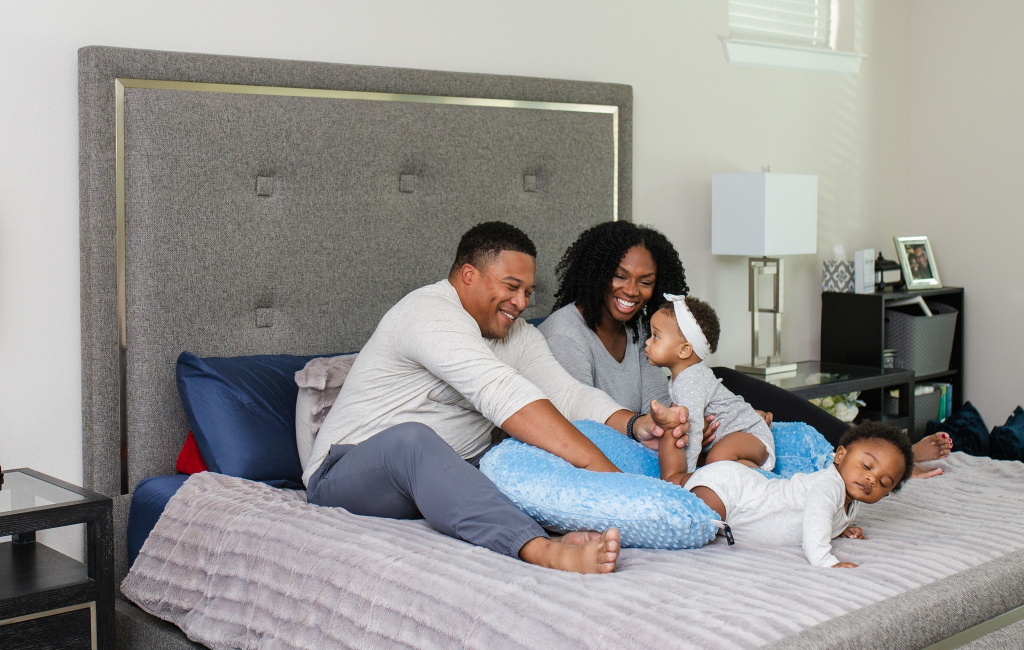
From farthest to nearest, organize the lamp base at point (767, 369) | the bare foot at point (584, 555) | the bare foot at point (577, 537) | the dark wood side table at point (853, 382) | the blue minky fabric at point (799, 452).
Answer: the lamp base at point (767, 369), the dark wood side table at point (853, 382), the blue minky fabric at point (799, 452), the bare foot at point (577, 537), the bare foot at point (584, 555)

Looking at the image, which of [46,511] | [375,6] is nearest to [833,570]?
[46,511]

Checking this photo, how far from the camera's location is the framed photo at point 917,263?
3932 mm

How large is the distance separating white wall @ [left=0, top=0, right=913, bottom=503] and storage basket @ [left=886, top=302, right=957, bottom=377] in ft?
1.06

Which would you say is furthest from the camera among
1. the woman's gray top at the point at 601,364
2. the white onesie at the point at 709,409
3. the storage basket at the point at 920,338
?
the storage basket at the point at 920,338

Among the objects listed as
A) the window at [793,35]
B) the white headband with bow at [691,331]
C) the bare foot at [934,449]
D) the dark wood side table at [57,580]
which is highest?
the window at [793,35]

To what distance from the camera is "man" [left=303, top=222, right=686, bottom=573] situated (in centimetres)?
168

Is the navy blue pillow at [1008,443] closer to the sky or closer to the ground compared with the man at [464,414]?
closer to the ground

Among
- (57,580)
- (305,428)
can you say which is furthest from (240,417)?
(57,580)

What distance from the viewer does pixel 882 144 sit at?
4.16 meters

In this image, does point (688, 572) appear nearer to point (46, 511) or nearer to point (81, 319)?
point (46, 511)

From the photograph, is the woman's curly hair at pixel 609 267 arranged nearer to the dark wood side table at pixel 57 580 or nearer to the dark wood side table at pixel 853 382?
the dark wood side table at pixel 853 382

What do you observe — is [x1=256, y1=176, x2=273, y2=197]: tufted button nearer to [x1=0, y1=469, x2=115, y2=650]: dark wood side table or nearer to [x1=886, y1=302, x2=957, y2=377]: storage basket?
[x1=0, y1=469, x2=115, y2=650]: dark wood side table

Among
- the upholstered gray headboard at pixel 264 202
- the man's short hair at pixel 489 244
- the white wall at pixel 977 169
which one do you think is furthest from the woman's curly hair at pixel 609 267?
the white wall at pixel 977 169

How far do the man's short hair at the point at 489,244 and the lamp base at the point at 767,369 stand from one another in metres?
1.37
